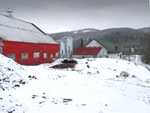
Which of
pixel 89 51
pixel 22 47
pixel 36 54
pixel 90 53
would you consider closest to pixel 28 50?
pixel 22 47

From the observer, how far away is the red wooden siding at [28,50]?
74.5ft

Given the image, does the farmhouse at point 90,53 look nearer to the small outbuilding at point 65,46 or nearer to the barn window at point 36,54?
the small outbuilding at point 65,46

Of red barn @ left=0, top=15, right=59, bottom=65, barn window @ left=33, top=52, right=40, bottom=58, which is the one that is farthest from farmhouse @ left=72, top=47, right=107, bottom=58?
barn window @ left=33, top=52, right=40, bottom=58

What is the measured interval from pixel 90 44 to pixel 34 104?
50.1m

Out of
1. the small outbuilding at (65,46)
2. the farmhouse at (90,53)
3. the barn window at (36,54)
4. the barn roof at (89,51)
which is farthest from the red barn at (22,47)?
the barn roof at (89,51)

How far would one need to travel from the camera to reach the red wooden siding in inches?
894

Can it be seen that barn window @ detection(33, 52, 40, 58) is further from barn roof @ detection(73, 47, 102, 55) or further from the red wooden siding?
barn roof @ detection(73, 47, 102, 55)

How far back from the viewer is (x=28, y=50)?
2608cm

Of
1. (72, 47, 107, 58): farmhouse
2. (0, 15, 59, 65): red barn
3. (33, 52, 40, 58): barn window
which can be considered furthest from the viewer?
(72, 47, 107, 58): farmhouse

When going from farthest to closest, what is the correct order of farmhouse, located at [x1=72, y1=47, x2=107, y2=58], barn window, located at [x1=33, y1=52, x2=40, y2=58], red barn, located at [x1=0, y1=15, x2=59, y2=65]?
farmhouse, located at [x1=72, y1=47, x2=107, y2=58] → barn window, located at [x1=33, y1=52, x2=40, y2=58] → red barn, located at [x1=0, y1=15, x2=59, y2=65]

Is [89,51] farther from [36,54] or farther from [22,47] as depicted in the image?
[22,47]

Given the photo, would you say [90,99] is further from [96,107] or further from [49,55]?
[49,55]

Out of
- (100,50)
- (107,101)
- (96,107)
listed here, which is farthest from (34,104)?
(100,50)

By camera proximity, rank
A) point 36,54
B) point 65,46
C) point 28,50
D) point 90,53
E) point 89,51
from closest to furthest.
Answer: point 28,50, point 36,54, point 90,53, point 65,46, point 89,51
